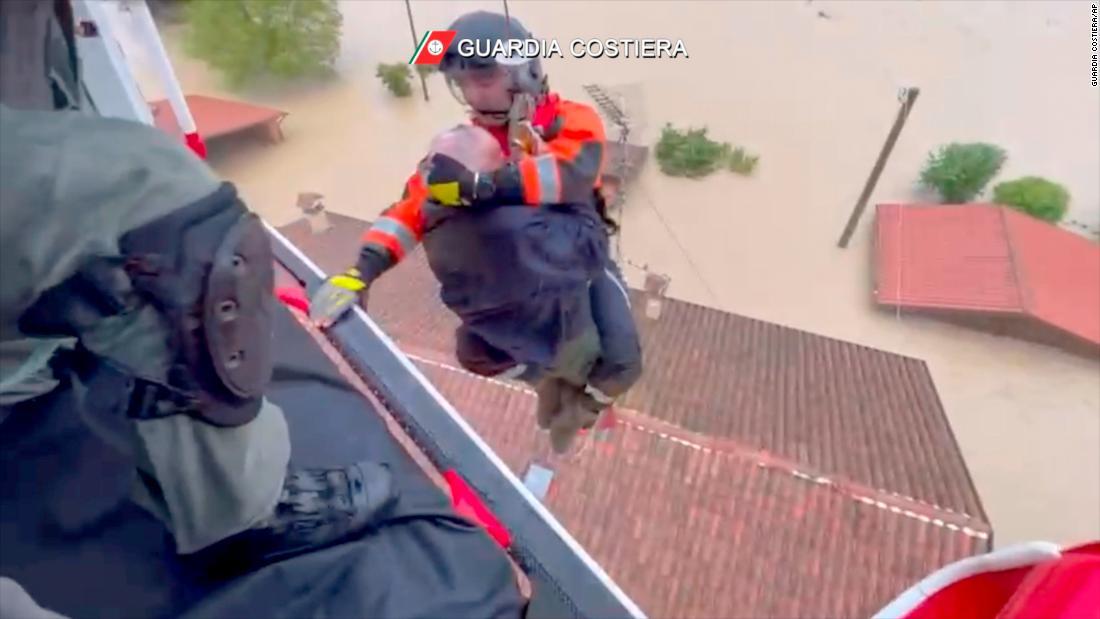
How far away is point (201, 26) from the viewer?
6.58 meters

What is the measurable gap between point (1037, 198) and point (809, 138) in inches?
67.4

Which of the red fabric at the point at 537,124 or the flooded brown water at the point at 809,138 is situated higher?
the red fabric at the point at 537,124

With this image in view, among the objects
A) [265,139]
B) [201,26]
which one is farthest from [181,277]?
[201,26]

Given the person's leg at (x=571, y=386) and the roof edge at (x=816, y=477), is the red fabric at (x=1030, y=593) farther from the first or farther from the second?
the roof edge at (x=816, y=477)

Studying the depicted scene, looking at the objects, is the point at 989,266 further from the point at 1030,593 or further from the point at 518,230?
the point at 1030,593

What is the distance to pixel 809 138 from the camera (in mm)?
6719

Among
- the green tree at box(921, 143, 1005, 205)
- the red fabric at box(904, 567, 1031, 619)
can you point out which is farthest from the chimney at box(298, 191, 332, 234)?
the green tree at box(921, 143, 1005, 205)

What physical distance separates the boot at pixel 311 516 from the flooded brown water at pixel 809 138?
4.87 metres

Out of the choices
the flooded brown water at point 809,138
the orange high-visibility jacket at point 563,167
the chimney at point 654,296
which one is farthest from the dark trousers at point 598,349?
the flooded brown water at point 809,138

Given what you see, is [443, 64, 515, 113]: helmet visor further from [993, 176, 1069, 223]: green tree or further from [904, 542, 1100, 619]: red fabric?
[993, 176, 1069, 223]: green tree

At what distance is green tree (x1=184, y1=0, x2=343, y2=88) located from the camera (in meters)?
6.46

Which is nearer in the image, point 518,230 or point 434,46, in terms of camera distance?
point 434,46

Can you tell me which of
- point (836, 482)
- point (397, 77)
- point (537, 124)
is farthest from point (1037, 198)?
point (537, 124)

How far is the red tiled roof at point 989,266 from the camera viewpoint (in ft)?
17.5
